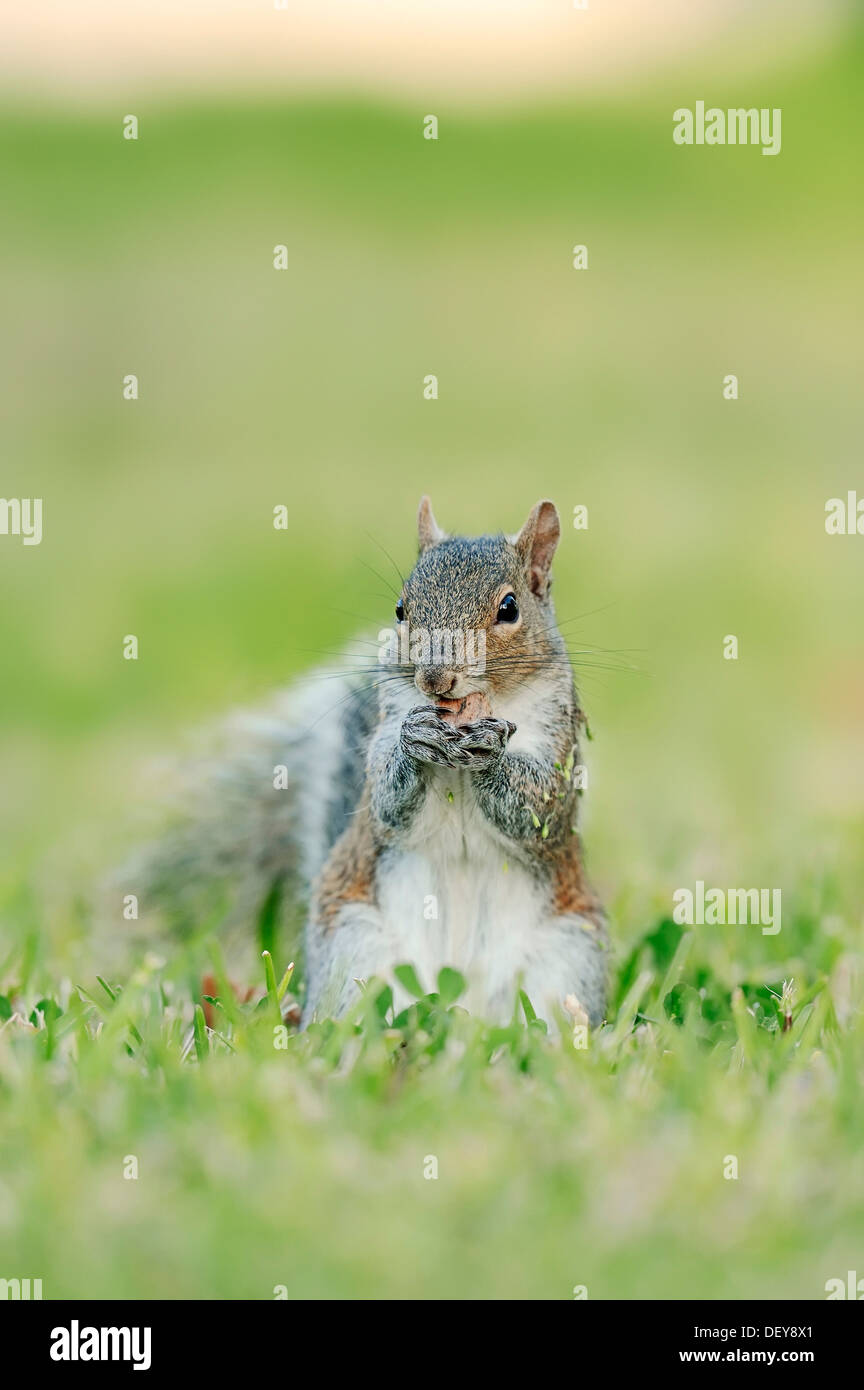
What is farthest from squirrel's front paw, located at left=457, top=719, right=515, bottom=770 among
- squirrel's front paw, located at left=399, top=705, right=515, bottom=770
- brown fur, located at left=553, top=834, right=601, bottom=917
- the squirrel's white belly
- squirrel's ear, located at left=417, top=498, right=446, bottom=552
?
squirrel's ear, located at left=417, top=498, right=446, bottom=552

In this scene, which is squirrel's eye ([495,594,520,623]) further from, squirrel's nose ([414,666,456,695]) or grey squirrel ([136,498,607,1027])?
squirrel's nose ([414,666,456,695])

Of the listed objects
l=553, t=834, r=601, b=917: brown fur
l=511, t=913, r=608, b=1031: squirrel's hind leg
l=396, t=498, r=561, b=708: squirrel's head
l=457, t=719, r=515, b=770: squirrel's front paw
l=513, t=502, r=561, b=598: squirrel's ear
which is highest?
l=513, t=502, r=561, b=598: squirrel's ear

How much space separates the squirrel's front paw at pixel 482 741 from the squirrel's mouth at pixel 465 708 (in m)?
0.03

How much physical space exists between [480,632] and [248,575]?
4866 mm

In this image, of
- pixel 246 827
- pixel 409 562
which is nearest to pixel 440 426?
pixel 409 562

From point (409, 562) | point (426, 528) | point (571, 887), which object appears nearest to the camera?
point (571, 887)

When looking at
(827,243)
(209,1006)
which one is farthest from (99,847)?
(827,243)

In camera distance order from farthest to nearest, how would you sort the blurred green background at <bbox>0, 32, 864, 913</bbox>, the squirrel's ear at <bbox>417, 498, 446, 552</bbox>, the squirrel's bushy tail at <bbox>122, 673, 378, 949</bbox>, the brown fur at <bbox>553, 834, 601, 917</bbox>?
the blurred green background at <bbox>0, 32, 864, 913</bbox> < the squirrel's bushy tail at <bbox>122, 673, 378, 949</bbox> < the squirrel's ear at <bbox>417, 498, 446, 552</bbox> < the brown fur at <bbox>553, 834, 601, 917</bbox>

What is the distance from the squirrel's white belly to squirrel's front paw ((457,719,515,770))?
115 mm

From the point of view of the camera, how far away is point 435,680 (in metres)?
2.70

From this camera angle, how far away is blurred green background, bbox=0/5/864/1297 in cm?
198

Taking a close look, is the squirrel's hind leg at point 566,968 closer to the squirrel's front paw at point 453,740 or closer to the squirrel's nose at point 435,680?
the squirrel's front paw at point 453,740

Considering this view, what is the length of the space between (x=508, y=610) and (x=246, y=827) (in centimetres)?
111

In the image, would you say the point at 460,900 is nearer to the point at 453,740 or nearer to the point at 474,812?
the point at 474,812
